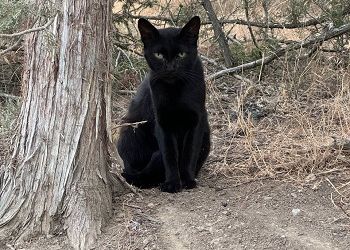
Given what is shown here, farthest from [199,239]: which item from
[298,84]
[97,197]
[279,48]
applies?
[279,48]

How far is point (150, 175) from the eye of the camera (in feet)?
12.8

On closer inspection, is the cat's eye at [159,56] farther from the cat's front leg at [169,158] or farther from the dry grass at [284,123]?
the dry grass at [284,123]

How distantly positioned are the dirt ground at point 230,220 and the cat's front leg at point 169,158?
68 millimetres

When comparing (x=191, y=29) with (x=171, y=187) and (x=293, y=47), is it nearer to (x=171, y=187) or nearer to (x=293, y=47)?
(x=171, y=187)

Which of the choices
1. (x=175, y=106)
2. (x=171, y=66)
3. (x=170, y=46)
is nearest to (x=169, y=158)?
(x=175, y=106)

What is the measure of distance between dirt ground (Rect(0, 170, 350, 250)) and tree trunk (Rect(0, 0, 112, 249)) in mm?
123

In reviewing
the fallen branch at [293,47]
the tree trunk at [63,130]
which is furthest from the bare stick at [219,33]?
the tree trunk at [63,130]

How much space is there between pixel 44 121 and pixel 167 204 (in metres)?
0.87

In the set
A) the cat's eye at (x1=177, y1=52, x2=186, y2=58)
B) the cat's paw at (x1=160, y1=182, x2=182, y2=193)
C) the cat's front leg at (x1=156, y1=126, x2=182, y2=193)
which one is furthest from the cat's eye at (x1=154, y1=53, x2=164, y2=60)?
the cat's paw at (x1=160, y1=182, x2=182, y2=193)

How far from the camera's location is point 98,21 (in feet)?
10.4

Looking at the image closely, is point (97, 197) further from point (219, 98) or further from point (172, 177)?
point (219, 98)

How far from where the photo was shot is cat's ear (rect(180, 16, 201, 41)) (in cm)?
370

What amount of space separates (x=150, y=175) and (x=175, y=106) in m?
0.50

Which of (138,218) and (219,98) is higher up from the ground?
(219,98)
